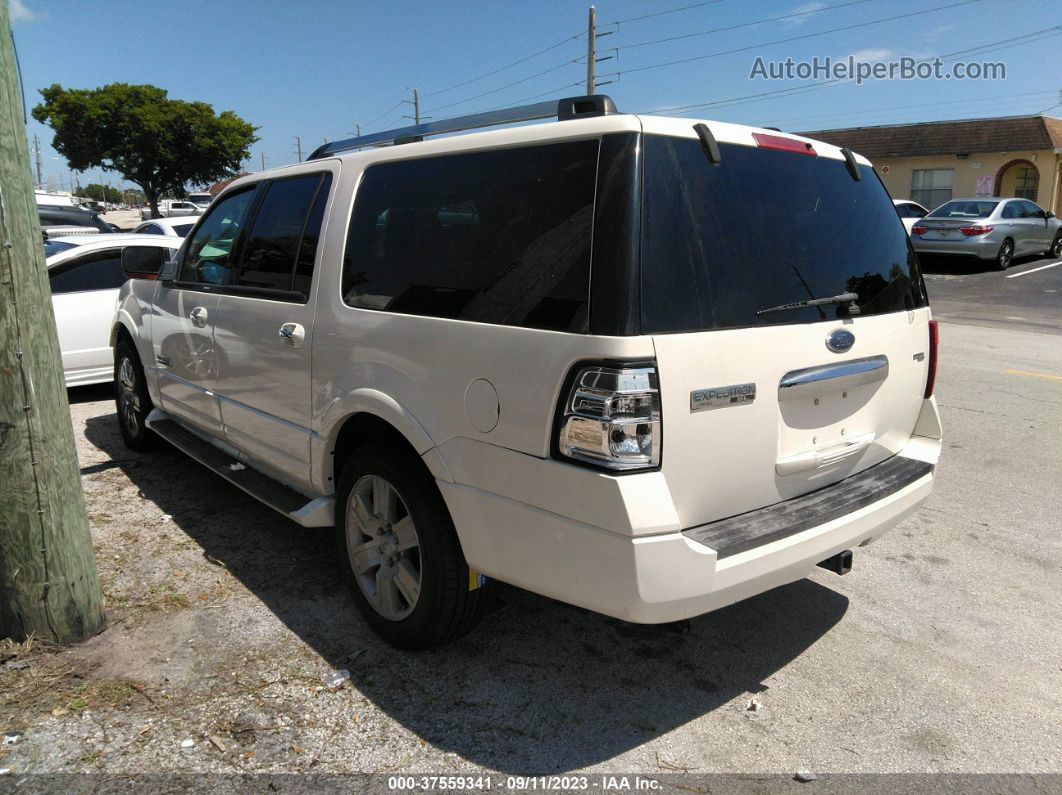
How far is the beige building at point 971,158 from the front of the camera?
104ft

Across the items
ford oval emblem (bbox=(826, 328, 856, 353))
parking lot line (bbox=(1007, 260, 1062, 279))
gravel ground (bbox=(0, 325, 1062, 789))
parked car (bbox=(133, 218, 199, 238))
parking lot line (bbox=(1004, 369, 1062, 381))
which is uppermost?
parked car (bbox=(133, 218, 199, 238))

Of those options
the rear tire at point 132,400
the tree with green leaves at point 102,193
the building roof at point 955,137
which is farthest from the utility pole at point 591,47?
the tree with green leaves at point 102,193

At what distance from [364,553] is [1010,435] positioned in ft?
17.6

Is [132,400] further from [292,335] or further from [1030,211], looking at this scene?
[1030,211]

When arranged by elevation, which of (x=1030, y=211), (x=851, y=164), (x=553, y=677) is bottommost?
(x=553, y=677)

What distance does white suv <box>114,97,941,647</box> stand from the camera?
2416 millimetres

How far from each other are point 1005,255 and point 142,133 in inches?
1641

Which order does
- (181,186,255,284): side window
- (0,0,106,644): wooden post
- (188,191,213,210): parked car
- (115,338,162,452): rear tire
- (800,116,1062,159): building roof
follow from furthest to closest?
(188,191,213,210): parked car < (800,116,1062,159): building roof < (115,338,162,452): rear tire < (181,186,255,284): side window < (0,0,106,644): wooden post

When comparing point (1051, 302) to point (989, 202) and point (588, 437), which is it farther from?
point (588, 437)

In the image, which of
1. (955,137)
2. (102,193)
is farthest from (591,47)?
(102,193)

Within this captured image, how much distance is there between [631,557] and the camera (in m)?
2.34

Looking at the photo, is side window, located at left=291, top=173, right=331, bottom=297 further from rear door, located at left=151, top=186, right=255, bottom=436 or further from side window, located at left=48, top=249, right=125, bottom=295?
side window, located at left=48, top=249, right=125, bottom=295

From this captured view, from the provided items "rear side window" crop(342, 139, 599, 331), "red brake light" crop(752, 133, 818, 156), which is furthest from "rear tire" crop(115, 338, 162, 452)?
"red brake light" crop(752, 133, 818, 156)

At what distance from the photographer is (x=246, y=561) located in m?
4.17
